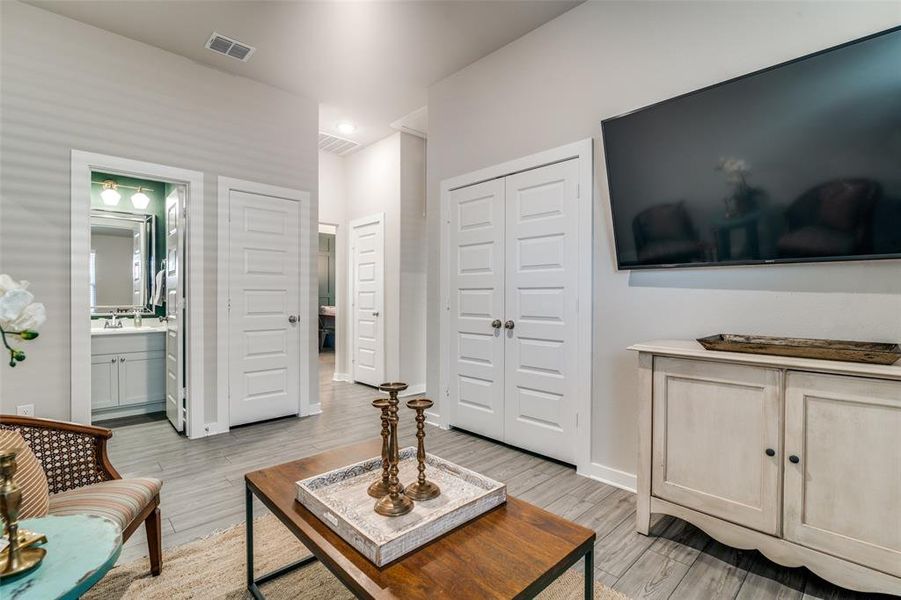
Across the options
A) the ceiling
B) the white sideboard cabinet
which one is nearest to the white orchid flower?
the white sideboard cabinet

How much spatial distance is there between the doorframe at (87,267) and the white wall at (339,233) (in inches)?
92.0

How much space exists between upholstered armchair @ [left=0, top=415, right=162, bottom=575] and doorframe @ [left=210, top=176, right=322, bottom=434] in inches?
77.3

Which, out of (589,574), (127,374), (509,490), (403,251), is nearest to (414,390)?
(403,251)

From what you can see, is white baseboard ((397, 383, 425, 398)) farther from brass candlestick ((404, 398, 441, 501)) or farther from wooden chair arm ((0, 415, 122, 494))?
brass candlestick ((404, 398, 441, 501))

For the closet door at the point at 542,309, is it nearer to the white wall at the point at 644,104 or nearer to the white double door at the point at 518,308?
the white double door at the point at 518,308

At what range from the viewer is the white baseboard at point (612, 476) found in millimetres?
2590

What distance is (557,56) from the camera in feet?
9.84

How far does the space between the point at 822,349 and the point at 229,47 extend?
4284 millimetres

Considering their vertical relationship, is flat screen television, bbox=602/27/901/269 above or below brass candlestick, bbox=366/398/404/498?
above

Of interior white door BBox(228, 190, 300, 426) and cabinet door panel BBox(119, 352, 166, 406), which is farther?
cabinet door panel BBox(119, 352, 166, 406)

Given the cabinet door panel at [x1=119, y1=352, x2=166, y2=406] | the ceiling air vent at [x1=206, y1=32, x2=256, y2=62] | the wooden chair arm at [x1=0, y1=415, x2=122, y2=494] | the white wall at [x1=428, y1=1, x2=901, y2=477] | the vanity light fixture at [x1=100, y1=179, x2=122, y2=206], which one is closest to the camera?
the wooden chair arm at [x1=0, y1=415, x2=122, y2=494]

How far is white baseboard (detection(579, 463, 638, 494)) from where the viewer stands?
2590 mm

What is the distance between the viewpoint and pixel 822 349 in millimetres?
Result: 1641

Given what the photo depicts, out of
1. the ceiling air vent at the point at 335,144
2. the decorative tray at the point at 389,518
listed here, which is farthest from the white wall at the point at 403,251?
the decorative tray at the point at 389,518
